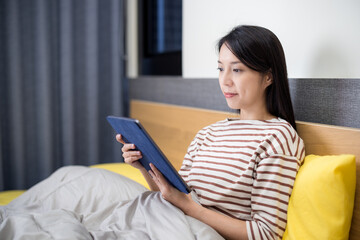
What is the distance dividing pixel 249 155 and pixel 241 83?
0.74ft

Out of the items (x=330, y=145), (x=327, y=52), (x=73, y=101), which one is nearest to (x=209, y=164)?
(x=330, y=145)

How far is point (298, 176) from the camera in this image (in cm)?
97

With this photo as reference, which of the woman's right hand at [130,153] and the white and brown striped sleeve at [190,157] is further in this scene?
the white and brown striped sleeve at [190,157]

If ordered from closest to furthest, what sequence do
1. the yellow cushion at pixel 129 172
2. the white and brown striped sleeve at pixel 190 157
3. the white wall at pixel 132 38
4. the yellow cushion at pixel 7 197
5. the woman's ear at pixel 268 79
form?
the woman's ear at pixel 268 79 → the white and brown striped sleeve at pixel 190 157 → the yellow cushion at pixel 7 197 → the yellow cushion at pixel 129 172 → the white wall at pixel 132 38

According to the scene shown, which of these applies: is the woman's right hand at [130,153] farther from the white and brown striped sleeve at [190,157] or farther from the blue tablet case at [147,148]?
the white and brown striped sleeve at [190,157]

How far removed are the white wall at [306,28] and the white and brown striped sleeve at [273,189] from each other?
12.3 inches

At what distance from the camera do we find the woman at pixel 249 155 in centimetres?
96

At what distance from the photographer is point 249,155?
104 cm

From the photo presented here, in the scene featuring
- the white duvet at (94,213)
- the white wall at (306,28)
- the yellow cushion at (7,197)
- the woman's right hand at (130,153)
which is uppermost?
the white wall at (306,28)

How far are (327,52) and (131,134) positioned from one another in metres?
0.66

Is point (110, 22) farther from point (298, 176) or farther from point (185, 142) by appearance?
point (298, 176)

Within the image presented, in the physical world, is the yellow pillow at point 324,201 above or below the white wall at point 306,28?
below

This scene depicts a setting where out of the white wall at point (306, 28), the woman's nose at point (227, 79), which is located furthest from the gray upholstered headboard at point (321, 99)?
the woman's nose at point (227, 79)

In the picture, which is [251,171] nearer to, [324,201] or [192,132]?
[324,201]
